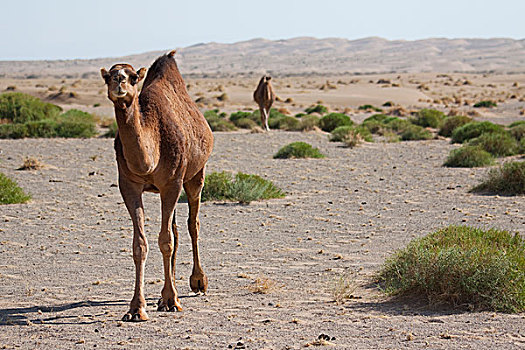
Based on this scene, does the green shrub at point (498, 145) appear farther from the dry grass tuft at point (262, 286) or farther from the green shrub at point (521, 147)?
the dry grass tuft at point (262, 286)

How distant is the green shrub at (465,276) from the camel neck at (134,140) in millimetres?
2941

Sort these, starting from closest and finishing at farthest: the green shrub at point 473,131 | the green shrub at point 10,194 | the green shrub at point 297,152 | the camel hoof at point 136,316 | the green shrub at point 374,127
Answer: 1. the camel hoof at point 136,316
2. the green shrub at point 10,194
3. the green shrub at point 297,152
4. the green shrub at point 473,131
5. the green shrub at point 374,127

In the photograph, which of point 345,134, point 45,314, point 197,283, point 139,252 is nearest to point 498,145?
point 345,134

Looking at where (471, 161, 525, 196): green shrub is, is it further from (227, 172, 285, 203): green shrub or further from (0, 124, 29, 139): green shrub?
(0, 124, 29, 139): green shrub

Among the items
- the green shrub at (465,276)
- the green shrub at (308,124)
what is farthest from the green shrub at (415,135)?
the green shrub at (465,276)

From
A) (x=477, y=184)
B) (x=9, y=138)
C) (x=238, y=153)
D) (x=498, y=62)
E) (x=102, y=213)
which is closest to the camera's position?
(x=102, y=213)

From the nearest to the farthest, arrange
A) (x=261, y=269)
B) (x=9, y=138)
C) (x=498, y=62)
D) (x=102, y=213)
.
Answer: (x=261, y=269), (x=102, y=213), (x=9, y=138), (x=498, y=62)

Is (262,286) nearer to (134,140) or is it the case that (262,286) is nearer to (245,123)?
(134,140)

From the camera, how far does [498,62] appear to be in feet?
612

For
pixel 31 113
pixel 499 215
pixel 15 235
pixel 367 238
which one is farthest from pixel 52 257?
pixel 31 113

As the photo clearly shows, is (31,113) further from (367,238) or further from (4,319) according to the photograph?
(4,319)

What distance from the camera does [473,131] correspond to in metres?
27.5

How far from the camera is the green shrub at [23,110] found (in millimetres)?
31891

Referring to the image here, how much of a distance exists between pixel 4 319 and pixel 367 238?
6.10 meters
